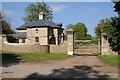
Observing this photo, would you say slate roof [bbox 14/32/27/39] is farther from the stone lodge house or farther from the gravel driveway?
the gravel driveway

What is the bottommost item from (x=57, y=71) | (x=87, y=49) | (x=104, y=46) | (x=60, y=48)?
(x=57, y=71)

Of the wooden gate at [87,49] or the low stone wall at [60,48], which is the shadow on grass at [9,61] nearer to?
the low stone wall at [60,48]

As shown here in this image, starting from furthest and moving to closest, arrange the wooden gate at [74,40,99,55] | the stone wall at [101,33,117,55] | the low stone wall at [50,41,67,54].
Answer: the wooden gate at [74,40,99,55], the low stone wall at [50,41,67,54], the stone wall at [101,33,117,55]

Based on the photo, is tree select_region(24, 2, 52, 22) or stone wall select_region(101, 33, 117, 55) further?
tree select_region(24, 2, 52, 22)

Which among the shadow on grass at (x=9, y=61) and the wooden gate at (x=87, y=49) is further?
the wooden gate at (x=87, y=49)

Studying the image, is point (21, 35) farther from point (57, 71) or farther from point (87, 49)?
point (57, 71)

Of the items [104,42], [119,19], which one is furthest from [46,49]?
[119,19]

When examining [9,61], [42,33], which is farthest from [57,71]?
[42,33]

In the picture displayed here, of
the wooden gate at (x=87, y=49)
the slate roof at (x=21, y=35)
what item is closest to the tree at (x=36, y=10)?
the slate roof at (x=21, y=35)

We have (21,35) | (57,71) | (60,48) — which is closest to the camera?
(57,71)

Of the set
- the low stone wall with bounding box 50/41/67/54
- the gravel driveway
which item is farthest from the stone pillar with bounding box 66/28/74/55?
the gravel driveway

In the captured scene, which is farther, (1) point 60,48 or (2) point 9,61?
(1) point 60,48

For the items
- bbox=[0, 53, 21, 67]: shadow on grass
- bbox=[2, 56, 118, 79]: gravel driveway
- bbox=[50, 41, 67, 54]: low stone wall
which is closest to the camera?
bbox=[2, 56, 118, 79]: gravel driveway

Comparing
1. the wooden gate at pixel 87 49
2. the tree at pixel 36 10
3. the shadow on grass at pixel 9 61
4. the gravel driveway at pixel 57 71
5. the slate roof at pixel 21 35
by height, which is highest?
the tree at pixel 36 10
